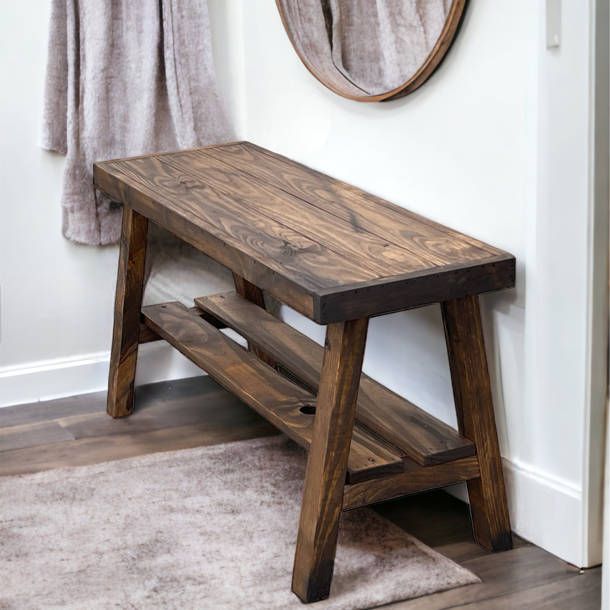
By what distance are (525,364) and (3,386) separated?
1.63m

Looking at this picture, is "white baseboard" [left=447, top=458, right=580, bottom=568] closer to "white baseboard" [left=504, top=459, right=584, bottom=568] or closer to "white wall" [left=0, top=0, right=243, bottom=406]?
"white baseboard" [left=504, top=459, right=584, bottom=568]

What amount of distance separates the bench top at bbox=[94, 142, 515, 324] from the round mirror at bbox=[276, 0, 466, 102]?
269mm

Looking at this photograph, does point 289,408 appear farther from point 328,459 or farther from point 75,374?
point 75,374

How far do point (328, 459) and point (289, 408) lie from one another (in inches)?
15.0

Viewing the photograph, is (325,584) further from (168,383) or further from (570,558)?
(168,383)

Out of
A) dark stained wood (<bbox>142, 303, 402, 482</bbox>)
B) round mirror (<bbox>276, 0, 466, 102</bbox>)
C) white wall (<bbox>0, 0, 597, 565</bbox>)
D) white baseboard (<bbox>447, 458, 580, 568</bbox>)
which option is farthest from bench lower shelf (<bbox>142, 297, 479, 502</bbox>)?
round mirror (<bbox>276, 0, 466, 102</bbox>)

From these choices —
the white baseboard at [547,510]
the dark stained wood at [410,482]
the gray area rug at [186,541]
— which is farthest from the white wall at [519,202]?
the gray area rug at [186,541]

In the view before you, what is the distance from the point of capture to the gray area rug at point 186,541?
221 centimetres

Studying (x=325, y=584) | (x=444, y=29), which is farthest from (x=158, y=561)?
(x=444, y=29)

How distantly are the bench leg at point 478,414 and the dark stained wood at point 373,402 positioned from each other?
41mm

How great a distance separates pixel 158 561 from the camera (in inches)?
92.0

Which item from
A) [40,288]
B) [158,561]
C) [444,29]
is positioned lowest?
[158,561]

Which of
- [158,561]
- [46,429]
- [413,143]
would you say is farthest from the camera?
[46,429]

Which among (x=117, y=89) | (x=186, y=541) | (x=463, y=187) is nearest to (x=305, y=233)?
(x=463, y=187)
